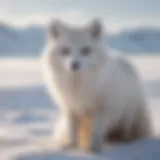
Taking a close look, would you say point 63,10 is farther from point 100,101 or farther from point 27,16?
point 100,101

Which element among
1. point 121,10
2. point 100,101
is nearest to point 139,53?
point 121,10

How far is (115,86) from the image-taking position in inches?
A: 59.5

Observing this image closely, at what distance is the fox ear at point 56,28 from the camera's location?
1411 mm

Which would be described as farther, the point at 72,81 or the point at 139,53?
the point at 139,53

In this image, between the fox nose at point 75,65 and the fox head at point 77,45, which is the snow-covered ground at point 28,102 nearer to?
the fox head at point 77,45

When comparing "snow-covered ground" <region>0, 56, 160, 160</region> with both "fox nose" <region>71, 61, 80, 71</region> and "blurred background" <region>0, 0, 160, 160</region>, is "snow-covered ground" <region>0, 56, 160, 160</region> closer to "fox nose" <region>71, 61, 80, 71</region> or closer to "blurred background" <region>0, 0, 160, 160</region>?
"blurred background" <region>0, 0, 160, 160</region>

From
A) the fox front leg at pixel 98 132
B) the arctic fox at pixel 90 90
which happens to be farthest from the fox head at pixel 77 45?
the fox front leg at pixel 98 132

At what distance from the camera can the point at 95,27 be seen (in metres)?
1.41

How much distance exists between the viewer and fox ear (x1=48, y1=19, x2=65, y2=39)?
55.6 inches

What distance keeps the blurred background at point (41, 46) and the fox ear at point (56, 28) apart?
22cm

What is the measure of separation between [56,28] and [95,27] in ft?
0.46

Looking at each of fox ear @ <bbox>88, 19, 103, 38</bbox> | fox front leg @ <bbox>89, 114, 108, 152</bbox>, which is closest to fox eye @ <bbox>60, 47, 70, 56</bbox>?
fox ear @ <bbox>88, 19, 103, 38</bbox>

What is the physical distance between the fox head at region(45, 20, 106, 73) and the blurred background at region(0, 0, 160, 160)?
23 centimetres

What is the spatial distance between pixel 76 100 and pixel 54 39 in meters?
0.24
